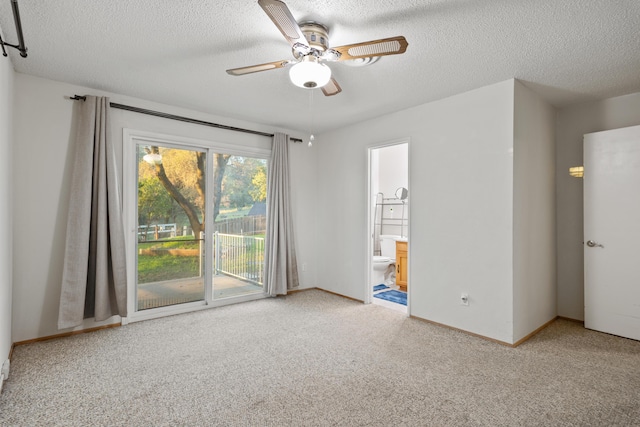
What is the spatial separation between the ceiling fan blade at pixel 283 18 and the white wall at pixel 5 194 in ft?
6.59

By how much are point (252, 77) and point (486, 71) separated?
82.6 inches

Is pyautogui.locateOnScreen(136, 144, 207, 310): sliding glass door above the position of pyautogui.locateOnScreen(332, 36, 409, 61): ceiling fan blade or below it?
below

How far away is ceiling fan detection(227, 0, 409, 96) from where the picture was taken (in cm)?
185

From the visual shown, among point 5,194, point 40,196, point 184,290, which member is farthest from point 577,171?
point 40,196

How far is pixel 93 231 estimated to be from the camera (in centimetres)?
327

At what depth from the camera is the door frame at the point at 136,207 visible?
3.59 m

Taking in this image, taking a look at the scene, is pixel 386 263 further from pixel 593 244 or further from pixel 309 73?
pixel 309 73

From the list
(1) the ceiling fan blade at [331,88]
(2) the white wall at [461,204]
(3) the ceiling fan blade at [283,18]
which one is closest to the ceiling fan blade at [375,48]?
(3) the ceiling fan blade at [283,18]

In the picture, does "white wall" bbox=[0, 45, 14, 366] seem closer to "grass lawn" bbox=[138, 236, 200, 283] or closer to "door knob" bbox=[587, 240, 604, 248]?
"grass lawn" bbox=[138, 236, 200, 283]

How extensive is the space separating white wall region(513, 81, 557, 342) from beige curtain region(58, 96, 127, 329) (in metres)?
3.93

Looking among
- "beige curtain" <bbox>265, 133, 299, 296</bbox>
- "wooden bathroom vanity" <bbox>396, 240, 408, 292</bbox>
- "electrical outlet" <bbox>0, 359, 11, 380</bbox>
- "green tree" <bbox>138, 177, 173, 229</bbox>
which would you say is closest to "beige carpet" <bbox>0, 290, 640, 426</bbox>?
"electrical outlet" <bbox>0, 359, 11, 380</bbox>

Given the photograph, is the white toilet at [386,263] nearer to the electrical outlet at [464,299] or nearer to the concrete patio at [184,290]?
the electrical outlet at [464,299]

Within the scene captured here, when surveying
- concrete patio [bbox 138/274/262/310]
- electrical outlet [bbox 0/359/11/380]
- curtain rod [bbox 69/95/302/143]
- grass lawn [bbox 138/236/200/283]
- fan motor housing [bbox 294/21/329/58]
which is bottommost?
electrical outlet [bbox 0/359/11/380]

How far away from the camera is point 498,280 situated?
3.15m
